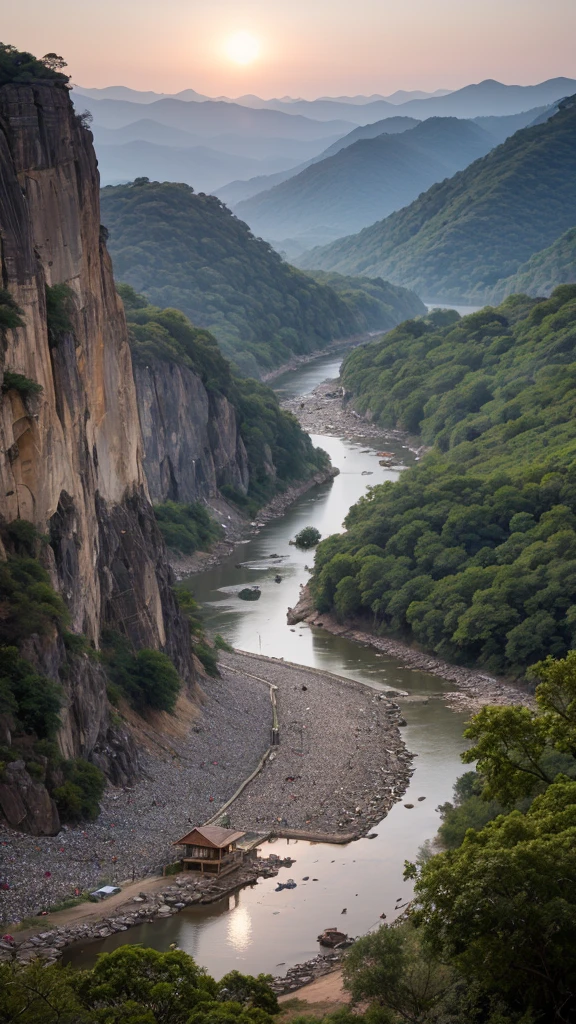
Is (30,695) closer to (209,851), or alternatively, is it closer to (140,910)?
(140,910)

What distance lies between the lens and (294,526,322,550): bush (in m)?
96.5

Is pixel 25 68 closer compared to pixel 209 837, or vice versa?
pixel 209 837

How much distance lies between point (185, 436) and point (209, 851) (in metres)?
66.0

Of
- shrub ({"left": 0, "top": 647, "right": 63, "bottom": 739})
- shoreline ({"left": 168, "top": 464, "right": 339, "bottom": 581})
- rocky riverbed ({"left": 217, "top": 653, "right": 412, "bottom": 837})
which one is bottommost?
rocky riverbed ({"left": 217, "top": 653, "right": 412, "bottom": 837})

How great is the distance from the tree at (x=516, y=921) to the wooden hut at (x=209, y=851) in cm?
1634

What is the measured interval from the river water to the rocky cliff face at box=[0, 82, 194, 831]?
664cm

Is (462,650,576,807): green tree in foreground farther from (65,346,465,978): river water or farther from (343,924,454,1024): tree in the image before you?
(65,346,465,978): river water

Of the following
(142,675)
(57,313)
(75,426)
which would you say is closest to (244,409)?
(142,675)

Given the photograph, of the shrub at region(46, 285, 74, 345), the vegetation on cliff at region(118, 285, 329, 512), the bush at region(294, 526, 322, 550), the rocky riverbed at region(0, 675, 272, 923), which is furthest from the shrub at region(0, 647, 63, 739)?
the vegetation on cliff at region(118, 285, 329, 512)

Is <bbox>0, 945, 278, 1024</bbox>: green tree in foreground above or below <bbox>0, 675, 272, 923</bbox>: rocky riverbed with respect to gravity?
above

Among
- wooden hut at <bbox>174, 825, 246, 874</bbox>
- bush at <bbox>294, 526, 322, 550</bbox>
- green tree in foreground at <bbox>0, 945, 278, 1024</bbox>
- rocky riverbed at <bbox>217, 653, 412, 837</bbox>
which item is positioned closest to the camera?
green tree in foreground at <bbox>0, 945, 278, 1024</bbox>

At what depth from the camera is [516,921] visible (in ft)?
88.6

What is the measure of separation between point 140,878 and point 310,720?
63.3ft

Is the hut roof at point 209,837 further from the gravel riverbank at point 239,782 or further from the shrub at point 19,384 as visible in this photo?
the shrub at point 19,384
